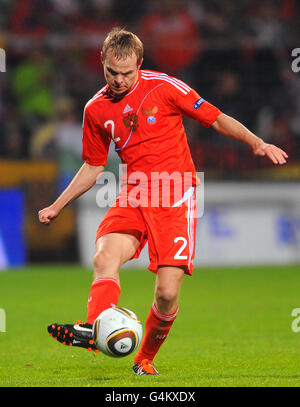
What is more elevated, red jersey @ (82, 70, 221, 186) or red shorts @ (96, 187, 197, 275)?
red jersey @ (82, 70, 221, 186)

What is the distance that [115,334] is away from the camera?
449 cm

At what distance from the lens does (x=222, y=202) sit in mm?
13883

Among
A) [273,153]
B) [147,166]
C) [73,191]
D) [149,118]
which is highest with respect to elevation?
[149,118]

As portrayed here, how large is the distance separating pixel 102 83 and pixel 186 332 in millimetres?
7825

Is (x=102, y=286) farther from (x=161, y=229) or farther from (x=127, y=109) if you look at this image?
(x=127, y=109)

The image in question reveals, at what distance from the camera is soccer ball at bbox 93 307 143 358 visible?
4.50 metres

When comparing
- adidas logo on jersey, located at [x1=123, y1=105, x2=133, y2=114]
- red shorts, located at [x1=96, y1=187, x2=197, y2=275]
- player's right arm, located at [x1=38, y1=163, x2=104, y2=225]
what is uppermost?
adidas logo on jersey, located at [x1=123, y1=105, x2=133, y2=114]

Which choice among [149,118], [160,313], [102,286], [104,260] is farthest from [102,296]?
[149,118]

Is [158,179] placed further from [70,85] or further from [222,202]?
[70,85]

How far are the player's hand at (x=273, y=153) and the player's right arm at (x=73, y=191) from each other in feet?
3.73

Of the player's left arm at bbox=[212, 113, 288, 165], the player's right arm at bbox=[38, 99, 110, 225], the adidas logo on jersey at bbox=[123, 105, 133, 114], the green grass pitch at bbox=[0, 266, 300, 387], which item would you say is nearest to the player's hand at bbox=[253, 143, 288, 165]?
the player's left arm at bbox=[212, 113, 288, 165]

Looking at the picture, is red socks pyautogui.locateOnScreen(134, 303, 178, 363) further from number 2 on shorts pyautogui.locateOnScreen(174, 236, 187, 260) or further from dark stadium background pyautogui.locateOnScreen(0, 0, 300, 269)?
dark stadium background pyautogui.locateOnScreen(0, 0, 300, 269)

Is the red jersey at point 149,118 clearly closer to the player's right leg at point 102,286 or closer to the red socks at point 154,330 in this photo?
the player's right leg at point 102,286

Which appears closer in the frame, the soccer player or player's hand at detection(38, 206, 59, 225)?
the soccer player
